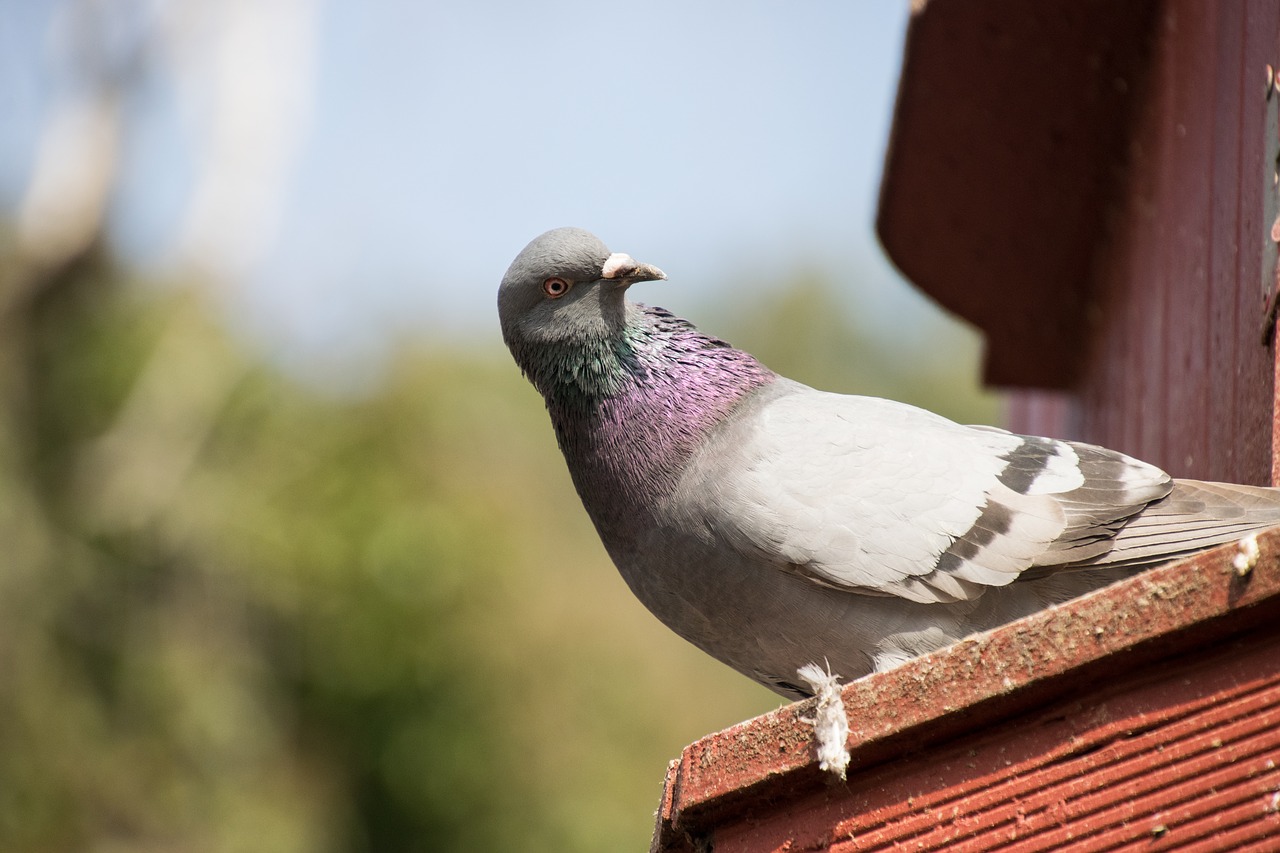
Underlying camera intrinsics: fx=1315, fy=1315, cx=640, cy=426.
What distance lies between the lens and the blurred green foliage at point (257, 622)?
9773 millimetres

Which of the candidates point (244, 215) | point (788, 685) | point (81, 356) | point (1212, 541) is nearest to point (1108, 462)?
point (1212, 541)

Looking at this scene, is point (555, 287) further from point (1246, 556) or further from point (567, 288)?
point (1246, 556)

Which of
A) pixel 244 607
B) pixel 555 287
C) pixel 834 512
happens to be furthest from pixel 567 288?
pixel 244 607

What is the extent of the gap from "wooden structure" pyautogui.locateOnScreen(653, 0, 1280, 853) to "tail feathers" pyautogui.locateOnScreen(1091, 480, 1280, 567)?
0.33 feet

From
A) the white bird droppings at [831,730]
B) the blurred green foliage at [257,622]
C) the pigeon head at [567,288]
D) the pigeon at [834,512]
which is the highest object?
the pigeon head at [567,288]

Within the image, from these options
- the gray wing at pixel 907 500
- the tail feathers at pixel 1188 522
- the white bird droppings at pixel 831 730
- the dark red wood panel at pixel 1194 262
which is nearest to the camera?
the white bird droppings at pixel 831 730

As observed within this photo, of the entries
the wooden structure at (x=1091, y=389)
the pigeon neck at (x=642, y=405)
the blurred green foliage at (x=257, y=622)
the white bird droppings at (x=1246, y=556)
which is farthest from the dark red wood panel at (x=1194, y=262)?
the blurred green foliage at (x=257, y=622)

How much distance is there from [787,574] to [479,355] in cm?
1949

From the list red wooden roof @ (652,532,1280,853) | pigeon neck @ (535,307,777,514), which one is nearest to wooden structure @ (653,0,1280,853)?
red wooden roof @ (652,532,1280,853)

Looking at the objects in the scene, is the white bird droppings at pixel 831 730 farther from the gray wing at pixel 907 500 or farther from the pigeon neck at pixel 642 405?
the pigeon neck at pixel 642 405

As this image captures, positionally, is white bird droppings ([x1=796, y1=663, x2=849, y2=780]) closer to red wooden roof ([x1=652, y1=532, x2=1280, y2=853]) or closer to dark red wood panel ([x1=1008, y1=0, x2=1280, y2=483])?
red wooden roof ([x1=652, y1=532, x2=1280, y2=853])

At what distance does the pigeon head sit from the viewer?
3.48 meters

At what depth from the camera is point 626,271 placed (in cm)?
349

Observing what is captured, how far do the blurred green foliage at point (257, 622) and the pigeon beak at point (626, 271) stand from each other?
23.3 ft
